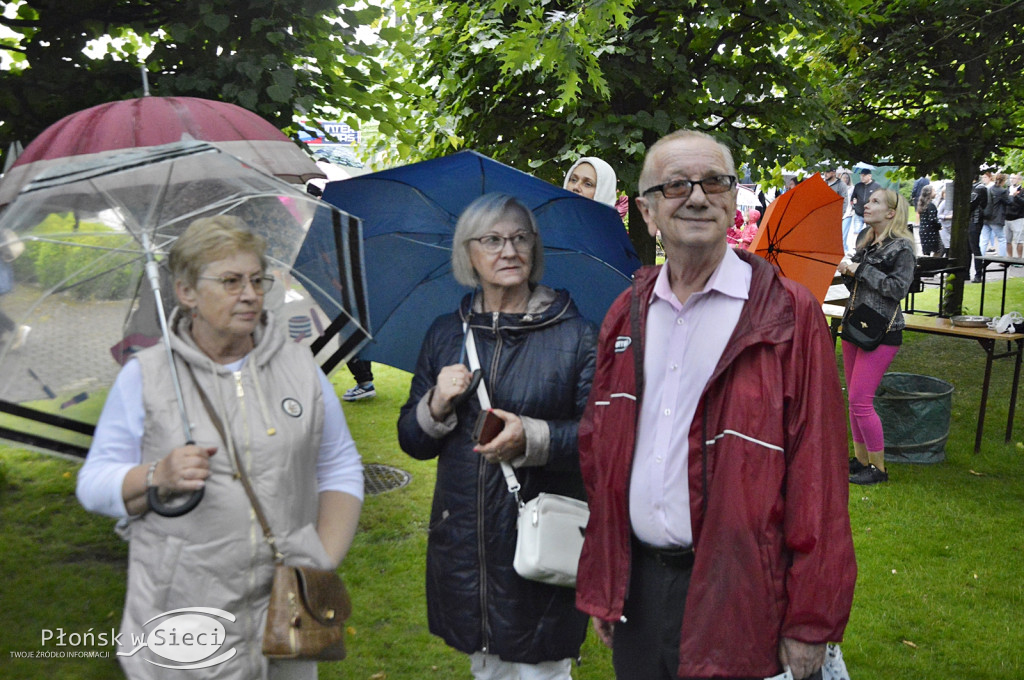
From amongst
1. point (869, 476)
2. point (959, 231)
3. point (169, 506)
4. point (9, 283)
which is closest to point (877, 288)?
point (869, 476)

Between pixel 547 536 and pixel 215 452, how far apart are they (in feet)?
3.55

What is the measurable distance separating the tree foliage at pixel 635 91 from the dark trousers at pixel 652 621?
4.58 meters

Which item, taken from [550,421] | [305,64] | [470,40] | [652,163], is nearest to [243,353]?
[550,421]

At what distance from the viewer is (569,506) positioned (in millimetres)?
2859

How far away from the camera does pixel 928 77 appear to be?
11.0m

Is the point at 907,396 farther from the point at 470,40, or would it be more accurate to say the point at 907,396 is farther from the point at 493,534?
the point at 493,534

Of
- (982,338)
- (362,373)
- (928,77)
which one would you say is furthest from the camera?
(928,77)

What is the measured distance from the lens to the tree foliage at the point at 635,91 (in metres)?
6.89

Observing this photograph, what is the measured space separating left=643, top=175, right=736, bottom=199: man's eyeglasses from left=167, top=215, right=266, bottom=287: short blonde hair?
1.15 meters

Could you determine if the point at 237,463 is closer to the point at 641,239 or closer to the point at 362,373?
the point at 641,239

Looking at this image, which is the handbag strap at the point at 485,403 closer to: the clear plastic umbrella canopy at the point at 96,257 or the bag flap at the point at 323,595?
the clear plastic umbrella canopy at the point at 96,257

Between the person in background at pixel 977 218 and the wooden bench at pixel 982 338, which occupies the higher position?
the person in background at pixel 977 218

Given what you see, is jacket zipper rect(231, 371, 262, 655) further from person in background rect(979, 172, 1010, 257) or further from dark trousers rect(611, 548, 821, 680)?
person in background rect(979, 172, 1010, 257)

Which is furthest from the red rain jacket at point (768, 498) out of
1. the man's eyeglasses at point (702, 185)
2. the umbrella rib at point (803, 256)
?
the umbrella rib at point (803, 256)
